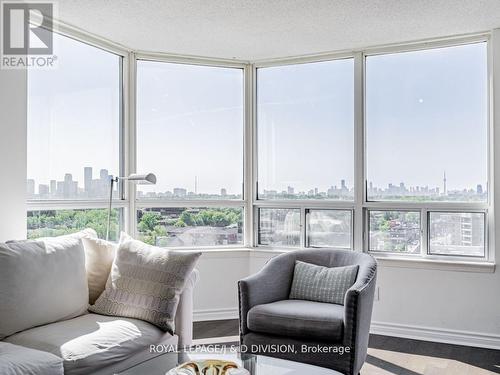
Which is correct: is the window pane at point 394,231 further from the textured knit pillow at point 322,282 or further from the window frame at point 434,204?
the textured knit pillow at point 322,282

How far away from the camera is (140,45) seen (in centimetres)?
413

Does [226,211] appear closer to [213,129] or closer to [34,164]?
[213,129]

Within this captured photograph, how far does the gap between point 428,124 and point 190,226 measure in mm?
2324

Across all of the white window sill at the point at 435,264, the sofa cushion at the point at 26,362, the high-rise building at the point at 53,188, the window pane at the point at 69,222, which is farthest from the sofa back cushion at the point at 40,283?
the white window sill at the point at 435,264

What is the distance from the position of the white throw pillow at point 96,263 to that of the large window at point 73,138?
60cm

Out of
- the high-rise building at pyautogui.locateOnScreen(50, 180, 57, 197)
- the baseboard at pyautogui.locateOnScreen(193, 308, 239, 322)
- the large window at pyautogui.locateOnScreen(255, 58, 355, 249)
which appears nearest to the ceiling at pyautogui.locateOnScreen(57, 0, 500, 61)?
the large window at pyautogui.locateOnScreen(255, 58, 355, 249)

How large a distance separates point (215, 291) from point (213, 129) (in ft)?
5.07

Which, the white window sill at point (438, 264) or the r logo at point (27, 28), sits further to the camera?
the white window sill at point (438, 264)

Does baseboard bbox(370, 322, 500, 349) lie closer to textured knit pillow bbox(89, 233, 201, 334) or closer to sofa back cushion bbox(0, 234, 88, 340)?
textured knit pillow bbox(89, 233, 201, 334)

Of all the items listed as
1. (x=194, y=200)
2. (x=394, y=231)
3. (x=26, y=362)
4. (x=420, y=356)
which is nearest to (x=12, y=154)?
(x=26, y=362)

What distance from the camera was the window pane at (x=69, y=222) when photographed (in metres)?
3.43

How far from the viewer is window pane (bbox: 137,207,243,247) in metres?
4.37

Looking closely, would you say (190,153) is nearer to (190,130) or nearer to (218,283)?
(190,130)

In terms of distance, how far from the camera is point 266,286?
10.6 ft
